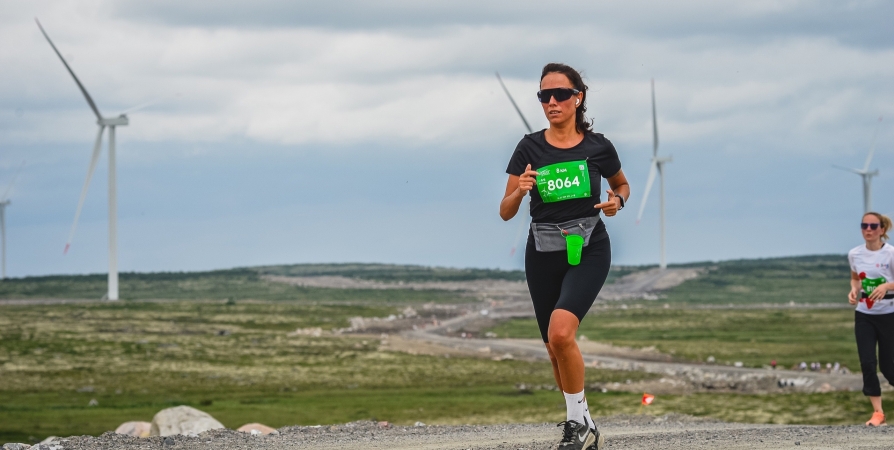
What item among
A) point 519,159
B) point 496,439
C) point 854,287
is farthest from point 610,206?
point 854,287

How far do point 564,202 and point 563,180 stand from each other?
9.4 inches

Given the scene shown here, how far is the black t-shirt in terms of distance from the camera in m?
9.60

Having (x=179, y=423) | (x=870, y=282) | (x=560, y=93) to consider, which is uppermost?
(x=560, y=93)

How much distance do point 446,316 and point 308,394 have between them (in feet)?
256

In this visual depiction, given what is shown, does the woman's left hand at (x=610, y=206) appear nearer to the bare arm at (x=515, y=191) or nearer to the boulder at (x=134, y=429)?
the bare arm at (x=515, y=191)

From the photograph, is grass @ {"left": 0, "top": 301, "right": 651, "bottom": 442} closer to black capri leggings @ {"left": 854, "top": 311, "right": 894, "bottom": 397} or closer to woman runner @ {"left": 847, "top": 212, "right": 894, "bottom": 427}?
black capri leggings @ {"left": 854, "top": 311, "right": 894, "bottom": 397}

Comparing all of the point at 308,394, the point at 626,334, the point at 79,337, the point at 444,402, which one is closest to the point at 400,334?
the point at 626,334

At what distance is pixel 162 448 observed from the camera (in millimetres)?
12820

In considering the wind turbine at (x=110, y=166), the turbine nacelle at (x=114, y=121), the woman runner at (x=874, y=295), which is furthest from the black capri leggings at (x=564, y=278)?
the turbine nacelle at (x=114, y=121)

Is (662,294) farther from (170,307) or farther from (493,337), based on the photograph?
(493,337)

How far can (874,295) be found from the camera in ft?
54.6

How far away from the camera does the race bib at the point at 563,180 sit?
372 inches

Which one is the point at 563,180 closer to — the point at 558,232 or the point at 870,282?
the point at 558,232

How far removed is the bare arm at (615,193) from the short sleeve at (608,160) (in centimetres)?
17
